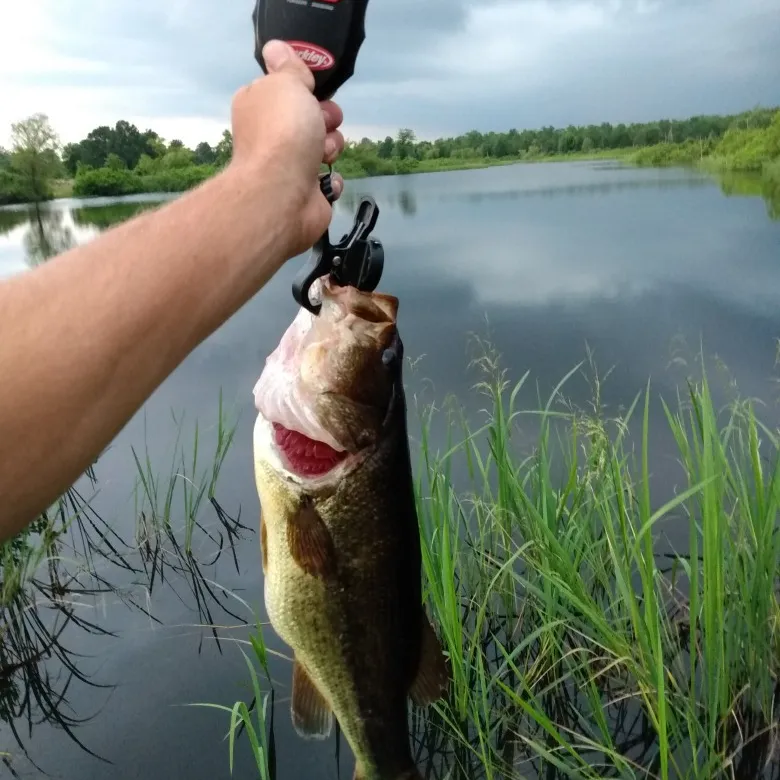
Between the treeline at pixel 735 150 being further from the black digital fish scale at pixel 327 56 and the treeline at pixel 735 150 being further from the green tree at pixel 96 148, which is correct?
the green tree at pixel 96 148

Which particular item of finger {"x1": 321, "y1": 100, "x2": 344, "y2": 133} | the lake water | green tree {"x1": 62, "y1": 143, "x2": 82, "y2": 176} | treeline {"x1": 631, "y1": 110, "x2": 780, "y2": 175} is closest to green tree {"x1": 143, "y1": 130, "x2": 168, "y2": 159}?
green tree {"x1": 62, "y1": 143, "x2": 82, "y2": 176}

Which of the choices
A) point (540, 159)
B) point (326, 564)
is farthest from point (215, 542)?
point (540, 159)

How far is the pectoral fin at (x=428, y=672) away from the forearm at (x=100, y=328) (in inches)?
40.4

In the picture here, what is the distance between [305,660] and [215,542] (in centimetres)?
332

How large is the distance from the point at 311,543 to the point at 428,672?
0.49 m

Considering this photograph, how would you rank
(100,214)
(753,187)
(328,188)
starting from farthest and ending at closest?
(100,214) < (753,187) < (328,188)

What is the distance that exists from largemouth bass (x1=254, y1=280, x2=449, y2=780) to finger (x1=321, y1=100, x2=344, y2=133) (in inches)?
14.6

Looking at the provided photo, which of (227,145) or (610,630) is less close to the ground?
(227,145)

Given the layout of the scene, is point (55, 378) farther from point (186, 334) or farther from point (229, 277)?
point (229, 277)

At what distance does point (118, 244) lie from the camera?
104 centimetres

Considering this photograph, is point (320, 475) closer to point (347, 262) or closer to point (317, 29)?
point (347, 262)

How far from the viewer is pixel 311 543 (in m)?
1.58

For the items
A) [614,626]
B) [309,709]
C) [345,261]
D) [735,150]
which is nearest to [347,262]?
[345,261]

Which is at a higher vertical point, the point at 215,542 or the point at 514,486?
the point at 514,486
